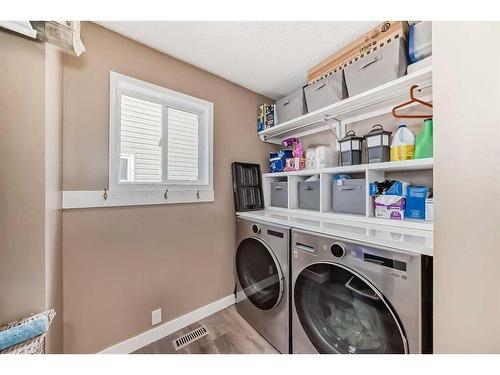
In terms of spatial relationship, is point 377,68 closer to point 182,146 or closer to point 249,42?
point 249,42

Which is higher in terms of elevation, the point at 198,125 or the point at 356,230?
the point at 198,125

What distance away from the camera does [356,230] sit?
0.96 m

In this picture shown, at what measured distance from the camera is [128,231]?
1238 mm

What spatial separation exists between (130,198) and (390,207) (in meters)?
1.66

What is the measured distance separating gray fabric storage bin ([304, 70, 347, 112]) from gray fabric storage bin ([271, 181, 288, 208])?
27.2 inches

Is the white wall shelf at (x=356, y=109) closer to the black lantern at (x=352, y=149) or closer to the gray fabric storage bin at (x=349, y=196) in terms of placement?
the black lantern at (x=352, y=149)

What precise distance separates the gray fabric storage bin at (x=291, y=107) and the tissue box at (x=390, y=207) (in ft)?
2.85

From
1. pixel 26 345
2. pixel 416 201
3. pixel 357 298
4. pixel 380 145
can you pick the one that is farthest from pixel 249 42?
pixel 26 345

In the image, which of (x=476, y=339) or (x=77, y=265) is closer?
(x=476, y=339)

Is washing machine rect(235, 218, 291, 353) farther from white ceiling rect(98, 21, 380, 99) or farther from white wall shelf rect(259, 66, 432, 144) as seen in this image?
white ceiling rect(98, 21, 380, 99)

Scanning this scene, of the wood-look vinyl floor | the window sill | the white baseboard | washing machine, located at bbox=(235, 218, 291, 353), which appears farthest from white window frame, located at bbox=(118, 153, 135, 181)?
the wood-look vinyl floor

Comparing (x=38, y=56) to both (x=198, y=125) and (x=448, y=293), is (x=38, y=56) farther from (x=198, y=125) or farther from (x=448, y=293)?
(x=448, y=293)
